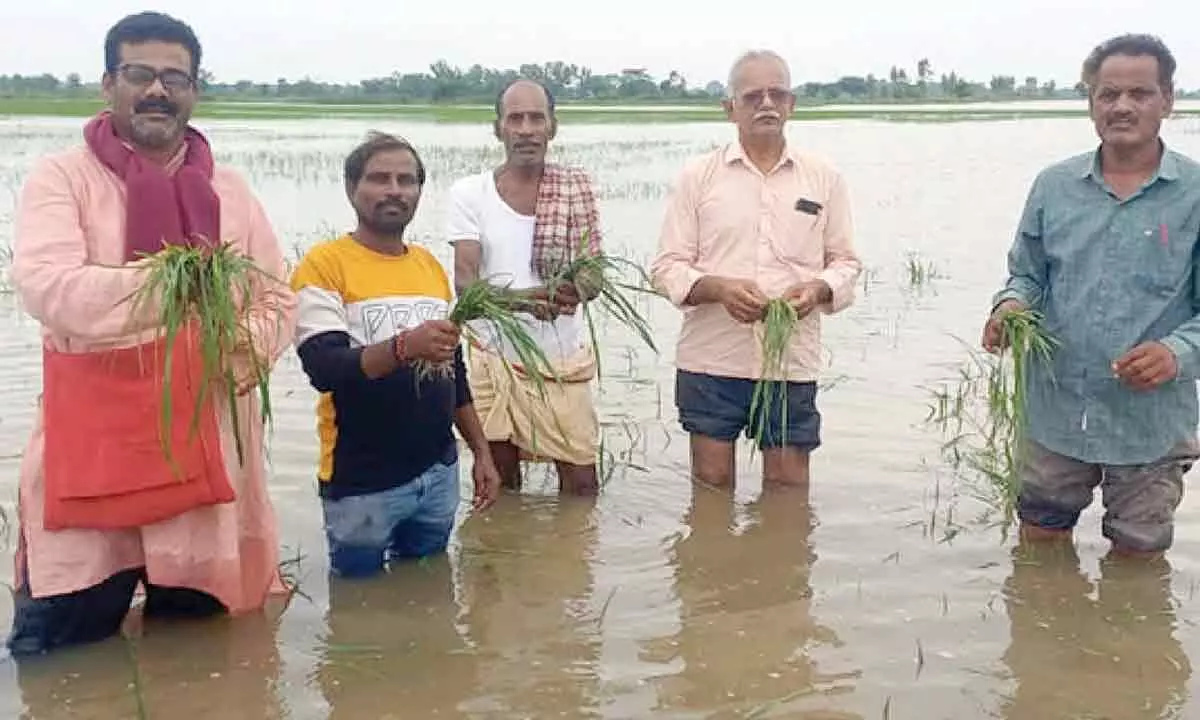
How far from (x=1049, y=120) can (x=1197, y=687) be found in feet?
150

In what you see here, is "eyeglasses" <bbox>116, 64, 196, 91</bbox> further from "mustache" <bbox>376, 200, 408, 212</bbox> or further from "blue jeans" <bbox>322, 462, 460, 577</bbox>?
"blue jeans" <bbox>322, 462, 460, 577</bbox>

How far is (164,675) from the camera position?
3.64 metres

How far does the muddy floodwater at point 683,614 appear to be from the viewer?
3510mm

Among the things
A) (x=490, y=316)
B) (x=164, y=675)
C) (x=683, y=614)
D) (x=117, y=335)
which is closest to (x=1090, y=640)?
(x=683, y=614)

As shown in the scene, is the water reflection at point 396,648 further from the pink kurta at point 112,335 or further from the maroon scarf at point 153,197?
the maroon scarf at point 153,197

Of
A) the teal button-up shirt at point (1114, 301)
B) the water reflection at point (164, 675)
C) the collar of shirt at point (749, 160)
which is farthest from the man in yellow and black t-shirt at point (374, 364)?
the teal button-up shirt at point (1114, 301)

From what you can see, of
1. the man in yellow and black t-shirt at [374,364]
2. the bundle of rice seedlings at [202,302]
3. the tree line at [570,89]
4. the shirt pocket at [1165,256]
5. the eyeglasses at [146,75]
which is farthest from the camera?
the tree line at [570,89]

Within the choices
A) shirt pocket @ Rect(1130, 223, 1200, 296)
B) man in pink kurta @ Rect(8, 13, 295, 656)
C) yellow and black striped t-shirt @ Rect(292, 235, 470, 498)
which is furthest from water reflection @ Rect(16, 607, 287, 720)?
shirt pocket @ Rect(1130, 223, 1200, 296)

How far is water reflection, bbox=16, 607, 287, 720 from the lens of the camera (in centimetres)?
345

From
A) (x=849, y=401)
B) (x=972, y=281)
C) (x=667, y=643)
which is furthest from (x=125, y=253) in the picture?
(x=972, y=281)

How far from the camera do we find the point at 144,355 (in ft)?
11.2

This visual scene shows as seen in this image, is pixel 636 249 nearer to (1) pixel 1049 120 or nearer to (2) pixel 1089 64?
(2) pixel 1089 64

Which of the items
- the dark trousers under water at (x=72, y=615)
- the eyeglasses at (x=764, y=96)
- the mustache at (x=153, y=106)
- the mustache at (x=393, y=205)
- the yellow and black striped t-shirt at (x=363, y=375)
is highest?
the eyeglasses at (x=764, y=96)

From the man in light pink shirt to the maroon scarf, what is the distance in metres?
1.97
